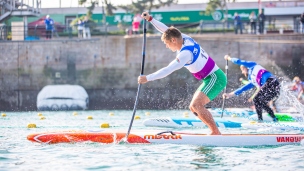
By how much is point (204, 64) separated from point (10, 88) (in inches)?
777

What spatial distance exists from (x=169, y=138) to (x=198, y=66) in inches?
54.7

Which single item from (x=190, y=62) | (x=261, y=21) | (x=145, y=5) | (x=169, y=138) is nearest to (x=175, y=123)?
(x=169, y=138)

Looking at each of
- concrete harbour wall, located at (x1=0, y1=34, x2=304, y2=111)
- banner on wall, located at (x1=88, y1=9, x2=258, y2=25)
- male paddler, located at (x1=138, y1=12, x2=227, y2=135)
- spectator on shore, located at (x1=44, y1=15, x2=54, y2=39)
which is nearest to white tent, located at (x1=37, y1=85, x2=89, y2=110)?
concrete harbour wall, located at (x1=0, y1=34, x2=304, y2=111)

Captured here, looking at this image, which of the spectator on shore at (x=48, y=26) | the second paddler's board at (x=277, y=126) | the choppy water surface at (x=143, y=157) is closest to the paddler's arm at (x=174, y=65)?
the choppy water surface at (x=143, y=157)

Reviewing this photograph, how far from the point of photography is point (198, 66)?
9852 millimetres

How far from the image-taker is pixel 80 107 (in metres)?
26.1

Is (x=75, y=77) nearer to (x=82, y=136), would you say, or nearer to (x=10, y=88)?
(x=10, y=88)

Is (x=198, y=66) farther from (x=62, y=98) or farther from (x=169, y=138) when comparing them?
(x=62, y=98)

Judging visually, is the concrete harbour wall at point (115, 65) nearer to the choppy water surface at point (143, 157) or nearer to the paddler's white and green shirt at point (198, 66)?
the paddler's white and green shirt at point (198, 66)

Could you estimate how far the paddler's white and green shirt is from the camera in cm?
952

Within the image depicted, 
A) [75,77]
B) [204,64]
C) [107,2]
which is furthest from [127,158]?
[107,2]

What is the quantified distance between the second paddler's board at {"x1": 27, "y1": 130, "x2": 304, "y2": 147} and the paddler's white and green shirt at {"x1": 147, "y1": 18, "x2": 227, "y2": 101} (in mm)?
779

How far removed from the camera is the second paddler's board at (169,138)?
10.0 m

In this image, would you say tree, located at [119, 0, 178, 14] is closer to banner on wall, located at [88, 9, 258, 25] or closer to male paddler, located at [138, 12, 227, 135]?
banner on wall, located at [88, 9, 258, 25]
